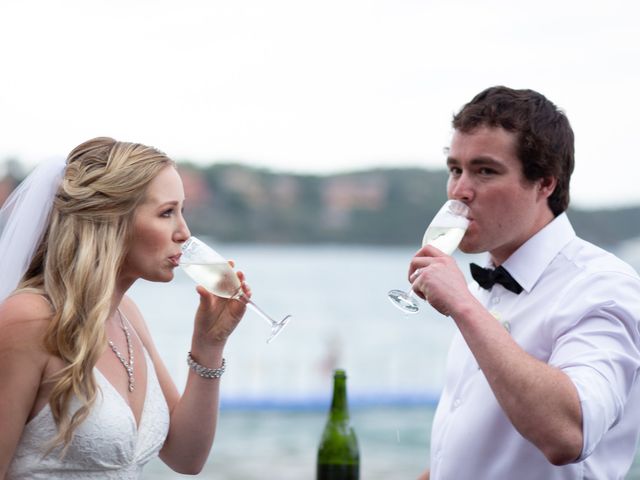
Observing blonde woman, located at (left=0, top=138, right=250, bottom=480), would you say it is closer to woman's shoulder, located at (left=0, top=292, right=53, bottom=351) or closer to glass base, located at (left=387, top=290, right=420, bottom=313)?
woman's shoulder, located at (left=0, top=292, right=53, bottom=351)

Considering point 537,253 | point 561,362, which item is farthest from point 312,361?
point 561,362

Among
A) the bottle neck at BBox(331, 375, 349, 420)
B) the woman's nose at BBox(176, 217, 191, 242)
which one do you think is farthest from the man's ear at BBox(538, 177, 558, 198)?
the woman's nose at BBox(176, 217, 191, 242)

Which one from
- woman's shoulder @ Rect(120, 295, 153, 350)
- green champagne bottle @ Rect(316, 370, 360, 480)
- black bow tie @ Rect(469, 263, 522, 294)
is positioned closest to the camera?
black bow tie @ Rect(469, 263, 522, 294)

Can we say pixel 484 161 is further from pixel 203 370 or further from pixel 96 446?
pixel 96 446

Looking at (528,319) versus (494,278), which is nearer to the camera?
(528,319)

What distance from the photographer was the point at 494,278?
3.01m

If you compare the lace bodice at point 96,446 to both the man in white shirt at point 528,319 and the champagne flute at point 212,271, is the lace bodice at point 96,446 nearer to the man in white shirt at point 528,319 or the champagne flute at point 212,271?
the champagne flute at point 212,271

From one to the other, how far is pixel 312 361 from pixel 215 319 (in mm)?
28327

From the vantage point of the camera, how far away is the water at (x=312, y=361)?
15.3 m

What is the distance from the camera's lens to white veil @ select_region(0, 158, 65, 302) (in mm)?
2834

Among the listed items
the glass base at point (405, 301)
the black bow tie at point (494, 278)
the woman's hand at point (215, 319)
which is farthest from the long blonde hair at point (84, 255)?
the black bow tie at point (494, 278)

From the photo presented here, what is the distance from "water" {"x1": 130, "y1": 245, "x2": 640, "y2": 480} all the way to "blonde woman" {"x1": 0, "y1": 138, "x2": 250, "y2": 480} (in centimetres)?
88

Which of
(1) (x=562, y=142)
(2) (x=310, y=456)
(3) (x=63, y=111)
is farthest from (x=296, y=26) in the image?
(1) (x=562, y=142)

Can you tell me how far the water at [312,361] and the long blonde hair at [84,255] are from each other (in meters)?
1.29
